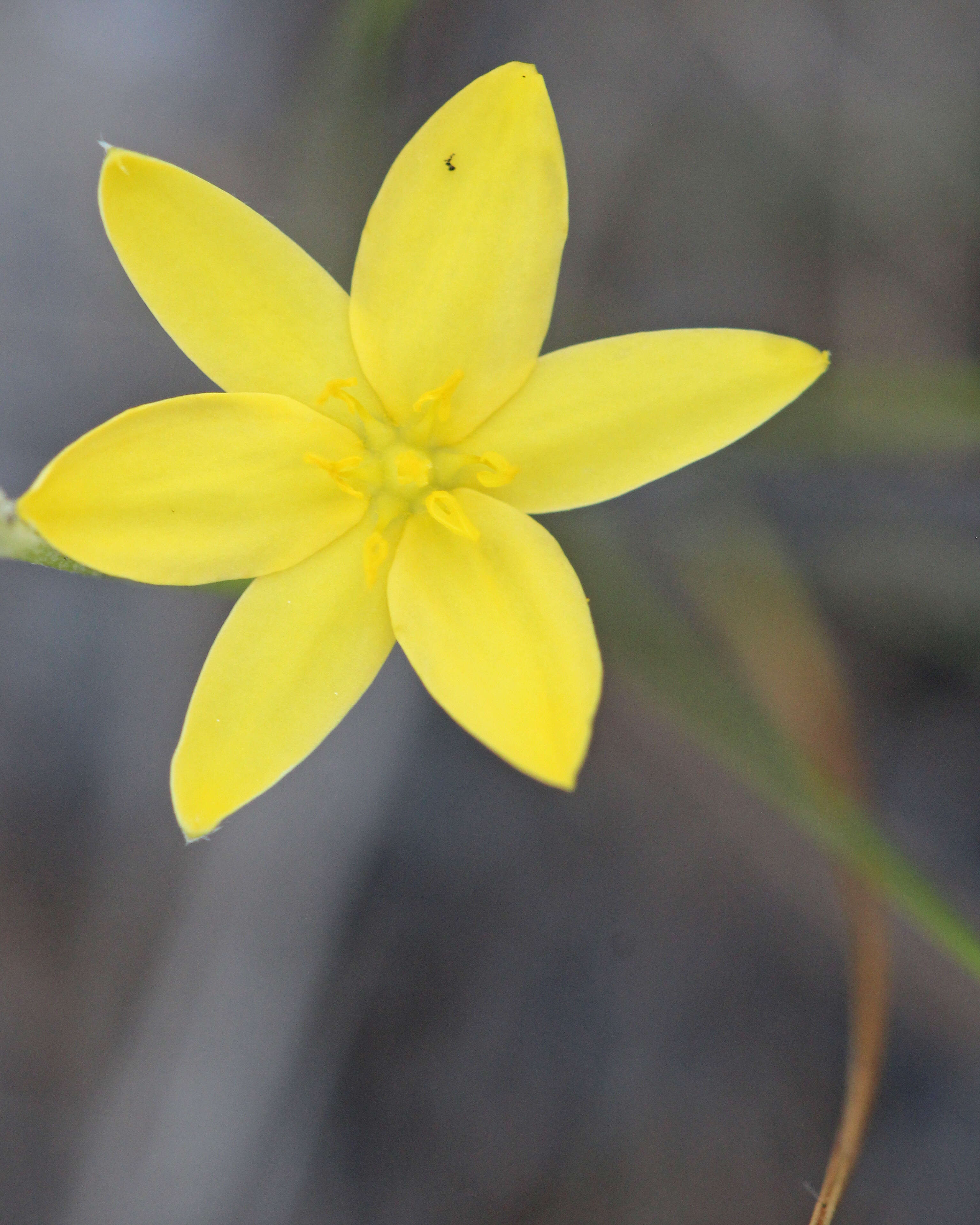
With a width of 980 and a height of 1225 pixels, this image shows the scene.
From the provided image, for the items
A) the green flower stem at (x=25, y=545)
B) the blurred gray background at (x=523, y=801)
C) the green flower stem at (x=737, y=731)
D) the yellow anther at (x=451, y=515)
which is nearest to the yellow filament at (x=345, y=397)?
the yellow anther at (x=451, y=515)

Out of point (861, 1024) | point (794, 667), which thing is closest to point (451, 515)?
point (861, 1024)

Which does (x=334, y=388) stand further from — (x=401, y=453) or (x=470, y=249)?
(x=470, y=249)

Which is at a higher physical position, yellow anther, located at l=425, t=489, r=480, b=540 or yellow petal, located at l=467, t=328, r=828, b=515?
yellow petal, located at l=467, t=328, r=828, b=515

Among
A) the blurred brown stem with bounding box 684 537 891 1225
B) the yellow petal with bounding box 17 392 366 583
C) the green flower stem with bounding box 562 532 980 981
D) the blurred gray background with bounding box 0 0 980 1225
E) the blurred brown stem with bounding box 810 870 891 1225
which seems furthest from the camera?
the blurred gray background with bounding box 0 0 980 1225

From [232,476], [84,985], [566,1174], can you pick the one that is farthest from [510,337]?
[566,1174]

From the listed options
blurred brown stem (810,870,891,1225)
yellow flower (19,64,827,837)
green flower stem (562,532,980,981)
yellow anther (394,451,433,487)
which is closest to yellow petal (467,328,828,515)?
yellow flower (19,64,827,837)

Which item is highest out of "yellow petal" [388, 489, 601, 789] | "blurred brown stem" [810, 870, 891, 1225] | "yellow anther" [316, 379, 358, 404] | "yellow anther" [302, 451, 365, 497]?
"yellow anther" [316, 379, 358, 404]

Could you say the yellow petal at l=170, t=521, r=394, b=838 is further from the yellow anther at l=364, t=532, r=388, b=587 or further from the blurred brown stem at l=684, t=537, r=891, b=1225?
the blurred brown stem at l=684, t=537, r=891, b=1225

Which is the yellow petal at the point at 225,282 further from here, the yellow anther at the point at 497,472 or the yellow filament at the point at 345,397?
the yellow anther at the point at 497,472
